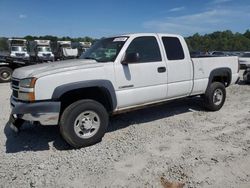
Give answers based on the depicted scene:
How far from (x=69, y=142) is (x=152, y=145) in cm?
143

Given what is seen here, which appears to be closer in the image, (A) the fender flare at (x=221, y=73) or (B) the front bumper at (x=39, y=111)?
(B) the front bumper at (x=39, y=111)

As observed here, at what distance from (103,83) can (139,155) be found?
1346mm

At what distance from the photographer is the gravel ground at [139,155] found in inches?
145

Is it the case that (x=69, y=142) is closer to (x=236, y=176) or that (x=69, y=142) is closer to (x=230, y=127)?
(x=236, y=176)

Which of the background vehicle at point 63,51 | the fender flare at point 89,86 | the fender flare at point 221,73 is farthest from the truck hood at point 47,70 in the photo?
the background vehicle at point 63,51

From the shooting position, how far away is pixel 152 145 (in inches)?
190

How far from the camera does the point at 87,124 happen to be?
15.4 feet

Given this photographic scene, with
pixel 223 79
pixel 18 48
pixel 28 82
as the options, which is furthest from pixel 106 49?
pixel 18 48

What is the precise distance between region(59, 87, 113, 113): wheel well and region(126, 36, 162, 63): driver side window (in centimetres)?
94

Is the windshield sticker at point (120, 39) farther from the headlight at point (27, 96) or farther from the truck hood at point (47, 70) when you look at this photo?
the headlight at point (27, 96)

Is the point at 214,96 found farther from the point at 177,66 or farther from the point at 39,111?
the point at 39,111

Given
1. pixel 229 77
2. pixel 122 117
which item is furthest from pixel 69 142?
pixel 229 77

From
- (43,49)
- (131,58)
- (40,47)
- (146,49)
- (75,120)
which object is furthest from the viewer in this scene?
(43,49)

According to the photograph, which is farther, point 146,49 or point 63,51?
point 63,51
